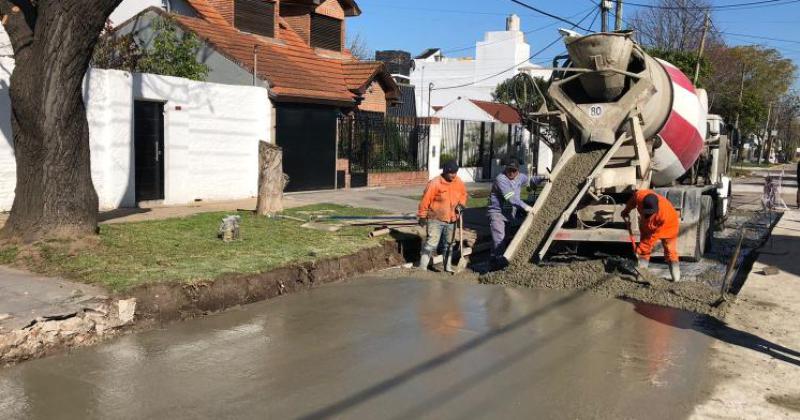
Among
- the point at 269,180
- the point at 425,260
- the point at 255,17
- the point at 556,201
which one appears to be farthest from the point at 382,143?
the point at 556,201

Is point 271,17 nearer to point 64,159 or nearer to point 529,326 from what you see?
point 64,159

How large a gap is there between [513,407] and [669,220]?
4.73m

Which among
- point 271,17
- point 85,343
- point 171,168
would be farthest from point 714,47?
point 85,343

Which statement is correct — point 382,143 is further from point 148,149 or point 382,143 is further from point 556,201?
point 556,201

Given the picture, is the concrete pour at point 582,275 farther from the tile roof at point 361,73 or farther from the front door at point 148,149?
the tile roof at point 361,73

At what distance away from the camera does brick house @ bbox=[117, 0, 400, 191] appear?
16.4m

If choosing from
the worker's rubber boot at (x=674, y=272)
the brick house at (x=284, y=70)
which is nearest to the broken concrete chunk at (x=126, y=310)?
the worker's rubber boot at (x=674, y=272)

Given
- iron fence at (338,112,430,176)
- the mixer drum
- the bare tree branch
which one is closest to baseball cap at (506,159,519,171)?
the mixer drum

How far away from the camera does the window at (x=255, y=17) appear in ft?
62.8

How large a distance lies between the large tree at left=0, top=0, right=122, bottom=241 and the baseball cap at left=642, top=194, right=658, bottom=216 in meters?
6.78

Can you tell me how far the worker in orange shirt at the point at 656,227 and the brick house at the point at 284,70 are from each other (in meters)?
9.64

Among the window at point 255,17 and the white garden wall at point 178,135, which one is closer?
the white garden wall at point 178,135

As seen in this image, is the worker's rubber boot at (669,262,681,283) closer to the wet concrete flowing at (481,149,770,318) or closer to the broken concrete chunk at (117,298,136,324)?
the wet concrete flowing at (481,149,770,318)

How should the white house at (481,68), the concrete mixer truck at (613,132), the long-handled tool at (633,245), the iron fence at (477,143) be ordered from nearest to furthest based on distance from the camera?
the long-handled tool at (633,245)
the concrete mixer truck at (613,132)
the iron fence at (477,143)
the white house at (481,68)
